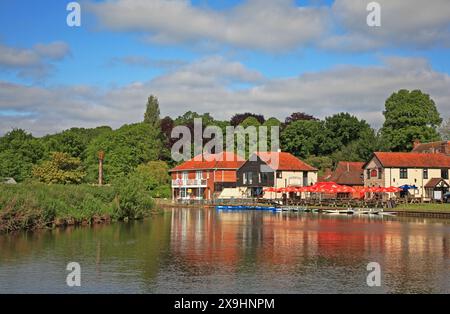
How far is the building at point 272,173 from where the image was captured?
88188 mm

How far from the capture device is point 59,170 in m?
78.8

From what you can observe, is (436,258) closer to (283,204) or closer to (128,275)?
(128,275)

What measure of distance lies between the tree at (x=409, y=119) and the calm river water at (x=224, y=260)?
5512 centimetres

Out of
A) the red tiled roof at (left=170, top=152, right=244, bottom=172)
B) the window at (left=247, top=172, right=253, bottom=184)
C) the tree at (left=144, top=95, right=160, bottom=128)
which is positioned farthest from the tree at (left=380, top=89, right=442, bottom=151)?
the tree at (left=144, top=95, right=160, bottom=128)

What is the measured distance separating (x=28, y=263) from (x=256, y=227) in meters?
23.9

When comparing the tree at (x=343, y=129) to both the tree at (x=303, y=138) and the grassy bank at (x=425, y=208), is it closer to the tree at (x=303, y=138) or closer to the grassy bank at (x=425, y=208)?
the tree at (x=303, y=138)

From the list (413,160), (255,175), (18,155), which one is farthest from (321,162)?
(18,155)

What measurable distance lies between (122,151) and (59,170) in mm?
13667

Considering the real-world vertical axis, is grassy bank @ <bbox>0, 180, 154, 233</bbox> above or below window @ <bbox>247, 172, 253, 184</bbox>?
below

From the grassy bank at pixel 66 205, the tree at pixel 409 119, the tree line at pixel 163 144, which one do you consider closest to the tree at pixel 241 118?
the tree line at pixel 163 144

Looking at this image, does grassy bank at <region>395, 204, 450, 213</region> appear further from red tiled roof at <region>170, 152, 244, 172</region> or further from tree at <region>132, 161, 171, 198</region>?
tree at <region>132, 161, 171, 198</region>

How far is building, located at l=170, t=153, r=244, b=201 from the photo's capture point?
92562 mm

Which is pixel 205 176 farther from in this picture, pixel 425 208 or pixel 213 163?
pixel 425 208
